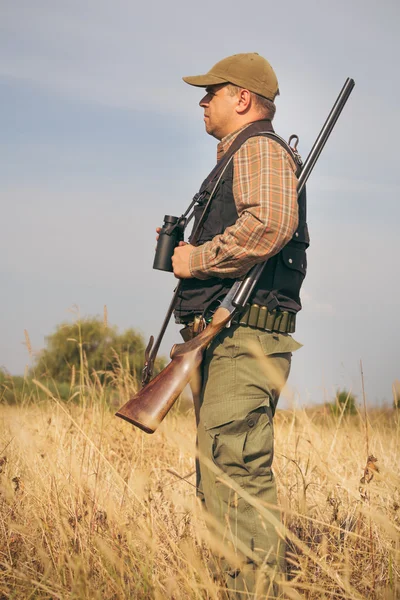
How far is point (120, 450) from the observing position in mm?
5750

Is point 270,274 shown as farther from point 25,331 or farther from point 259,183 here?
point 25,331

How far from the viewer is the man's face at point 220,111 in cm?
351

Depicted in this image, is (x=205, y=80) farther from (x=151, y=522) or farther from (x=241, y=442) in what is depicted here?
(x=151, y=522)

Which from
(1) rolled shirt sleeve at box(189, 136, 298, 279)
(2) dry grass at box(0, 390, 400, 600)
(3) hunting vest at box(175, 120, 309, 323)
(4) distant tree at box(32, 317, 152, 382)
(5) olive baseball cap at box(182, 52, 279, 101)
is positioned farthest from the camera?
(4) distant tree at box(32, 317, 152, 382)

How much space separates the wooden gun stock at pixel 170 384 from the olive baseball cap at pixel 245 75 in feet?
3.80

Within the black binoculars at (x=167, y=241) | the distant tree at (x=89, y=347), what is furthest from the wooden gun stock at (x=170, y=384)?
the distant tree at (x=89, y=347)

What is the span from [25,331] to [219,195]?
275 centimetres

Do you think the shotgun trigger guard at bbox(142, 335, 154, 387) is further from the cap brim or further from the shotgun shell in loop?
the cap brim

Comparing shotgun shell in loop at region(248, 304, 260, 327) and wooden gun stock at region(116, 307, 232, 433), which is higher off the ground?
shotgun shell in loop at region(248, 304, 260, 327)

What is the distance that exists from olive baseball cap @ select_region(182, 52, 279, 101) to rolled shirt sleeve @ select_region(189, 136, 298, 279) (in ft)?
1.22

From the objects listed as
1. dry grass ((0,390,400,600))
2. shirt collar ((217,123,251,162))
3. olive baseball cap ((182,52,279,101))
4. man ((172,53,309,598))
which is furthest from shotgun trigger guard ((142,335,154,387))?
olive baseball cap ((182,52,279,101))

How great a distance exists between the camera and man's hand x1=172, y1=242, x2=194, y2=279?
3.39 metres

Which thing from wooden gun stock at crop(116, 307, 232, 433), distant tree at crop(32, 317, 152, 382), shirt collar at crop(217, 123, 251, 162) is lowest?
distant tree at crop(32, 317, 152, 382)

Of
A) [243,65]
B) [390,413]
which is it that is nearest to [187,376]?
[243,65]
